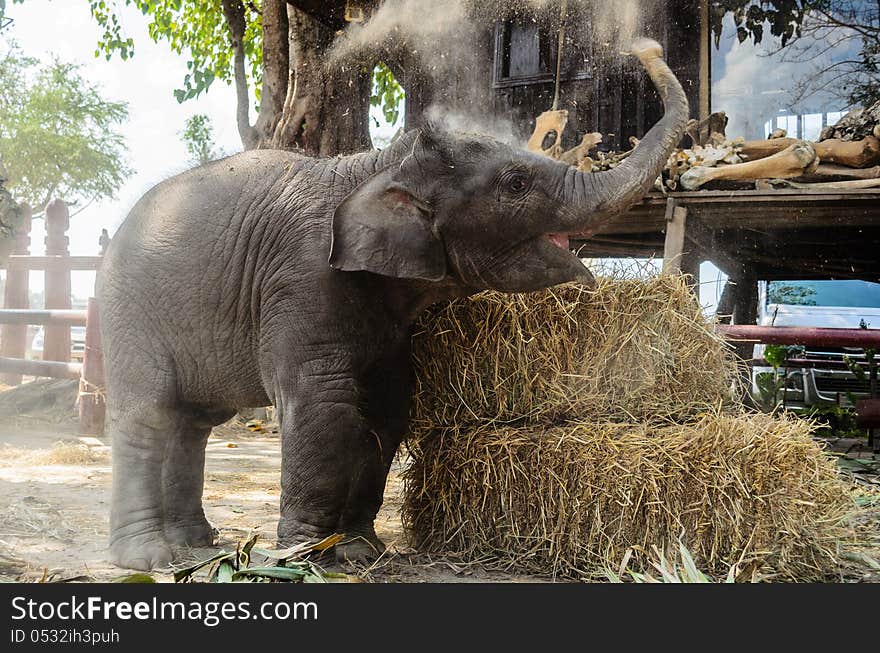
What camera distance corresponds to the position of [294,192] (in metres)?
4.43

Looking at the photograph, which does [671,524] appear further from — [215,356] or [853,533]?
[215,356]

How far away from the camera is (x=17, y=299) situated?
12.8 meters

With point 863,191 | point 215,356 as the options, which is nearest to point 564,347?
point 215,356

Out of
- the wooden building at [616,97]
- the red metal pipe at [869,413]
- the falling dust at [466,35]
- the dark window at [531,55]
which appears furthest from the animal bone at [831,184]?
the dark window at [531,55]

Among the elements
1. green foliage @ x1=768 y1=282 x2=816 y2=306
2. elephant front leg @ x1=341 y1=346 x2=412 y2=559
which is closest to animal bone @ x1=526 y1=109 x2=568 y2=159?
elephant front leg @ x1=341 y1=346 x2=412 y2=559

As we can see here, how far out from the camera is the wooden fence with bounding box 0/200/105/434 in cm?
940

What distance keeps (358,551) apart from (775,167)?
595 cm

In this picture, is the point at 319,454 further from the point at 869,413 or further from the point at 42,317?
the point at 42,317

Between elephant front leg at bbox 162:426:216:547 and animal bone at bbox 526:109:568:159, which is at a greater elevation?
animal bone at bbox 526:109:568:159

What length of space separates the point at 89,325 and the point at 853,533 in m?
7.17

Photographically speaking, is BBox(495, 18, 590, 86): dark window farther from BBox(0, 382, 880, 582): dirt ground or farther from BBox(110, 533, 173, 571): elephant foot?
BBox(110, 533, 173, 571): elephant foot

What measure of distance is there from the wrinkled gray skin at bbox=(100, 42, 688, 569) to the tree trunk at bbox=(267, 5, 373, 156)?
5019 mm

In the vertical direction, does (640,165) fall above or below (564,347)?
above

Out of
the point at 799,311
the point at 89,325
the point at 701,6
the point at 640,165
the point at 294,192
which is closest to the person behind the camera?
the point at 640,165
